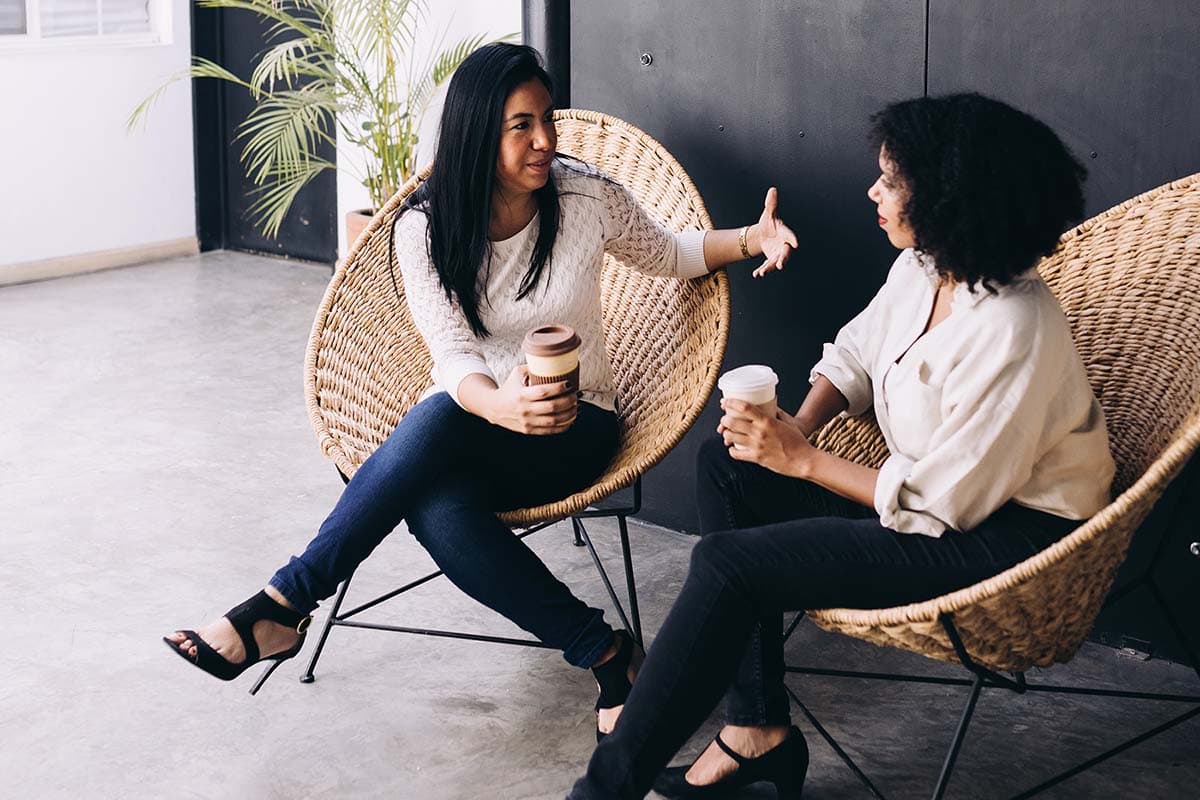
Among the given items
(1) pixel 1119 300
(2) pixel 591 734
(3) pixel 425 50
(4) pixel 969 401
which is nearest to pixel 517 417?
(2) pixel 591 734

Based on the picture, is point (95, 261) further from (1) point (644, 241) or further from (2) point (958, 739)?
(2) point (958, 739)

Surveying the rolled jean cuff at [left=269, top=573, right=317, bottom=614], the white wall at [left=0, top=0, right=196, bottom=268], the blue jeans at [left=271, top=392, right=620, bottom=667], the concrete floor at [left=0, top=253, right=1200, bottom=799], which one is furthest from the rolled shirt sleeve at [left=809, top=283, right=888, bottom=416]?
the white wall at [left=0, top=0, right=196, bottom=268]

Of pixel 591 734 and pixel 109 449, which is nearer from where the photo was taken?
pixel 591 734

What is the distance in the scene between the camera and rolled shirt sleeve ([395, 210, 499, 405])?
99.6 inches

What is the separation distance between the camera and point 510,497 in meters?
2.55

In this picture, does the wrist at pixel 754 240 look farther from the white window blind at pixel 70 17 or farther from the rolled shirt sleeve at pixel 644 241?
the white window blind at pixel 70 17

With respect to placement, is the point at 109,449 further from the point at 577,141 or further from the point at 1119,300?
the point at 1119,300

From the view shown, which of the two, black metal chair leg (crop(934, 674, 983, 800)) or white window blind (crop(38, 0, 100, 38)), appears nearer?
black metal chair leg (crop(934, 674, 983, 800))

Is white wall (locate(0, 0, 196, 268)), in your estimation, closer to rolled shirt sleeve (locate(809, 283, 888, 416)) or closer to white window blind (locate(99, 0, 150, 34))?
white window blind (locate(99, 0, 150, 34))

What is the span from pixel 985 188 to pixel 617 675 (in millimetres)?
1004

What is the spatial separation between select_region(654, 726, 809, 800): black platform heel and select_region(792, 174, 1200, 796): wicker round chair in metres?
0.25

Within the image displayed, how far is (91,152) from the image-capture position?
19.5 ft

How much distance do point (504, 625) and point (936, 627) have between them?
1.20 meters

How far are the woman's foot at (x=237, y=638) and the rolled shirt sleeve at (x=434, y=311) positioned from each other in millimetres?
500
